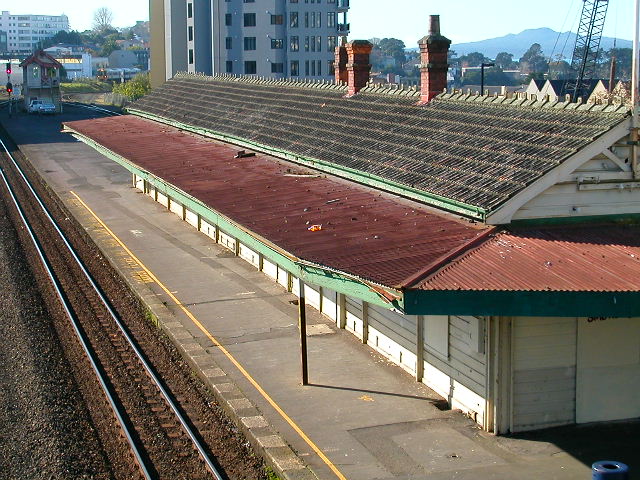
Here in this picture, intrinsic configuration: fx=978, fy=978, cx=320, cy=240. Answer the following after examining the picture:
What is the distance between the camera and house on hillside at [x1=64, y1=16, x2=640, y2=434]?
40.5 feet

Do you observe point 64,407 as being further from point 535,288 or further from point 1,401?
point 535,288

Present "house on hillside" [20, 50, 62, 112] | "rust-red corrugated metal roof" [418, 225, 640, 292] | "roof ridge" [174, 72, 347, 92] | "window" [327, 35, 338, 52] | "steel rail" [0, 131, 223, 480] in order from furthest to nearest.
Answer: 1. "window" [327, 35, 338, 52]
2. "house on hillside" [20, 50, 62, 112]
3. "roof ridge" [174, 72, 347, 92]
4. "steel rail" [0, 131, 223, 480]
5. "rust-red corrugated metal roof" [418, 225, 640, 292]

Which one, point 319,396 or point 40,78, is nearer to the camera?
point 319,396

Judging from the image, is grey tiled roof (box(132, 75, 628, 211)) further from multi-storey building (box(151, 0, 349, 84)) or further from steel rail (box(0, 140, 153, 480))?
multi-storey building (box(151, 0, 349, 84))

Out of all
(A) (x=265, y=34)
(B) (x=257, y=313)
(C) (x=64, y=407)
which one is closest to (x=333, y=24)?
(A) (x=265, y=34)

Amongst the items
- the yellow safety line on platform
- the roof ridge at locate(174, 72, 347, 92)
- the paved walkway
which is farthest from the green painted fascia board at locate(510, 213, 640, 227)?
the roof ridge at locate(174, 72, 347, 92)

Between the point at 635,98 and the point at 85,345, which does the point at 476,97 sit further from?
the point at 85,345

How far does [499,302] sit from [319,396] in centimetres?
413

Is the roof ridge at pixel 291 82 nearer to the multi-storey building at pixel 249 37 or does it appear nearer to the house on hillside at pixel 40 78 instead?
the multi-storey building at pixel 249 37

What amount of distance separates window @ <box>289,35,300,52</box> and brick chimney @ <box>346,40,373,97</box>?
64.7 meters

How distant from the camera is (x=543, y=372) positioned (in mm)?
13312

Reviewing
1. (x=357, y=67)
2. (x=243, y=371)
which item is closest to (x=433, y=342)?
(x=243, y=371)

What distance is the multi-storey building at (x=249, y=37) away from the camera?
88688 mm

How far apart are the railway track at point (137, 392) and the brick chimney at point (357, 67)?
8735mm
